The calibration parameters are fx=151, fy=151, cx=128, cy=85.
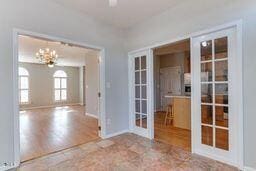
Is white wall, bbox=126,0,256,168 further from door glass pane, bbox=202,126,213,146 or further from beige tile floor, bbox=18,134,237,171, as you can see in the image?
beige tile floor, bbox=18,134,237,171

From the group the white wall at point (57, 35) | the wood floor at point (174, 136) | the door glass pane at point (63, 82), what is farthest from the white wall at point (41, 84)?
the wood floor at point (174, 136)

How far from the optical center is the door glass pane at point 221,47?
247 centimetres

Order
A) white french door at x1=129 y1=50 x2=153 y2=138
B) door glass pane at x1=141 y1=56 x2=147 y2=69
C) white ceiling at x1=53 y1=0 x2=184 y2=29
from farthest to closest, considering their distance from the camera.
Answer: door glass pane at x1=141 y1=56 x2=147 y2=69
white french door at x1=129 y1=50 x2=153 y2=138
white ceiling at x1=53 y1=0 x2=184 y2=29

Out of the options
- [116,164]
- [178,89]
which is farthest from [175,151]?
[178,89]

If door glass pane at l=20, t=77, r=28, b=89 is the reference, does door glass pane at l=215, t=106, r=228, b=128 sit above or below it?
below

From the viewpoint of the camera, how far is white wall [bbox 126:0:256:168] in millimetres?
2178

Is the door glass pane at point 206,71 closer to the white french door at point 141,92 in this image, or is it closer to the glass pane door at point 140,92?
the white french door at point 141,92

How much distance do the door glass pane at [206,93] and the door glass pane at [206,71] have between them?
0.38 feet

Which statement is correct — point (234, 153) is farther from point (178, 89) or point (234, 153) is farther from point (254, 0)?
point (178, 89)

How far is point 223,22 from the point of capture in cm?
244

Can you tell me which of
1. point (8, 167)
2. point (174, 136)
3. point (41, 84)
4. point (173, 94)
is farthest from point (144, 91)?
point (41, 84)

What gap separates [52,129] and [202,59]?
178 inches

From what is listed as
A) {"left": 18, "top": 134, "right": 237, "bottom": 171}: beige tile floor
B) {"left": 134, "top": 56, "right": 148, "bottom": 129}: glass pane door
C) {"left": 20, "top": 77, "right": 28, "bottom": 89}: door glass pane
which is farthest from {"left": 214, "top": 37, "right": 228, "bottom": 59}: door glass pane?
{"left": 20, "top": 77, "right": 28, "bottom": 89}: door glass pane

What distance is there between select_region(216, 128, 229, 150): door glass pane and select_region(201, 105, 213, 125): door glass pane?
194 millimetres
